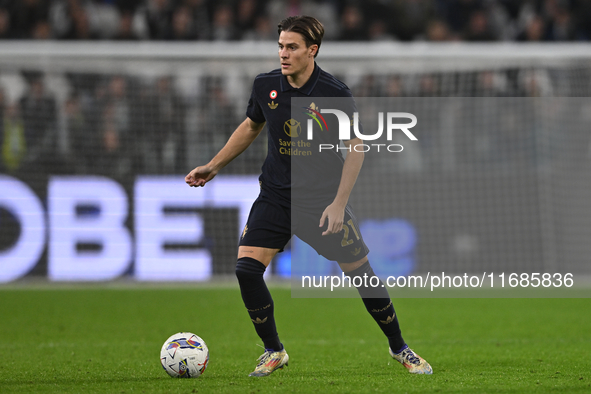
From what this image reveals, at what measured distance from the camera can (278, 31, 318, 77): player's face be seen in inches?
166

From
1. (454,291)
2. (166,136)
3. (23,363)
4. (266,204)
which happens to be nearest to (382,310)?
(266,204)

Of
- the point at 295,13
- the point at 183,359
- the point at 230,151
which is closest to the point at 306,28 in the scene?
the point at 230,151

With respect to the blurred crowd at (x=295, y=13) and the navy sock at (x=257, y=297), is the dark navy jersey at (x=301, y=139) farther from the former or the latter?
the blurred crowd at (x=295, y=13)

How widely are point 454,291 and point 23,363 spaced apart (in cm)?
740

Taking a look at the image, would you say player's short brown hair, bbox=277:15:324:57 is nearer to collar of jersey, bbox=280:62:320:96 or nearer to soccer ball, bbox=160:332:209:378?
collar of jersey, bbox=280:62:320:96

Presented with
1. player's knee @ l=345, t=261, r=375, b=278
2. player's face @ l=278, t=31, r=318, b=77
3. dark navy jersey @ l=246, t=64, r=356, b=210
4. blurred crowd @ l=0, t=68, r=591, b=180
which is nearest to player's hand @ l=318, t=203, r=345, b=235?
dark navy jersey @ l=246, t=64, r=356, b=210

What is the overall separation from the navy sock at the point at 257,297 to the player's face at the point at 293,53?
1.12m

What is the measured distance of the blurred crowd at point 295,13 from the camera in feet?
41.5

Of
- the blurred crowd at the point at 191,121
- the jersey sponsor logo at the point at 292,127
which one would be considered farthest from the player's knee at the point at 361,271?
the blurred crowd at the point at 191,121

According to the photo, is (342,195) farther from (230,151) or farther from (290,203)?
(230,151)

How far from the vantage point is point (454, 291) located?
11.0m

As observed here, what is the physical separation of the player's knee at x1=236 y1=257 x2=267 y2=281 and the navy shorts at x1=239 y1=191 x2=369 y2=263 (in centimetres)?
10

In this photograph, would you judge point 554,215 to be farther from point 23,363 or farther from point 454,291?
point 23,363

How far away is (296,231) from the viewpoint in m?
4.40
